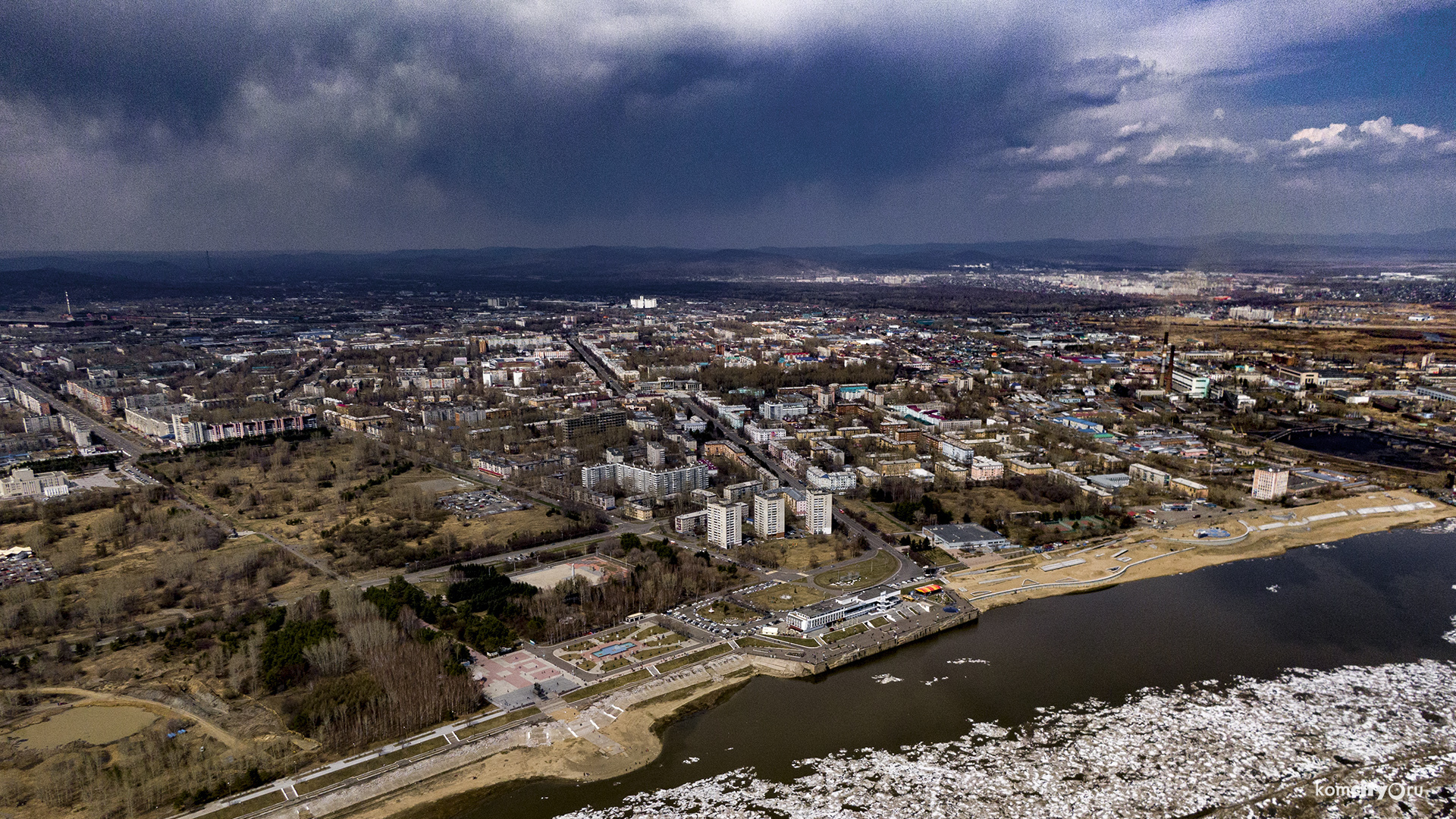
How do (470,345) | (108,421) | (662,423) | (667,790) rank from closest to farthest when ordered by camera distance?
(667,790) < (662,423) < (108,421) < (470,345)

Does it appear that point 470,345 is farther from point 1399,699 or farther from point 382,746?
point 1399,699

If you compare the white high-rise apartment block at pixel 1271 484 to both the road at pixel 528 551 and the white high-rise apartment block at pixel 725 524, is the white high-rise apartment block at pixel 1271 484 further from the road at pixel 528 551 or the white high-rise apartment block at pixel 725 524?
the road at pixel 528 551

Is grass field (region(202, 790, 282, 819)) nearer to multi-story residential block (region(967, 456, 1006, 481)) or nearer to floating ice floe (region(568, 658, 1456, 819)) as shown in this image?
floating ice floe (region(568, 658, 1456, 819))

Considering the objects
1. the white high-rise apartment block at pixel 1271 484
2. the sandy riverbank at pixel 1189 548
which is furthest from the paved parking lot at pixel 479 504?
the white high-rise apartment block at pixel 1271 484

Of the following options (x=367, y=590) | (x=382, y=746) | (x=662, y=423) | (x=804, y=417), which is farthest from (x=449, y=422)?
(x=382, y=746)

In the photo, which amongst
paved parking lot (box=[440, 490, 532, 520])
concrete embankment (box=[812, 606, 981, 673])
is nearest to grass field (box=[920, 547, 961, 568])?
concrete embankment (box=[812, 606, 981, 673])

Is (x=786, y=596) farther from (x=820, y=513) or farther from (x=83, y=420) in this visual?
(x=83, y=420)
